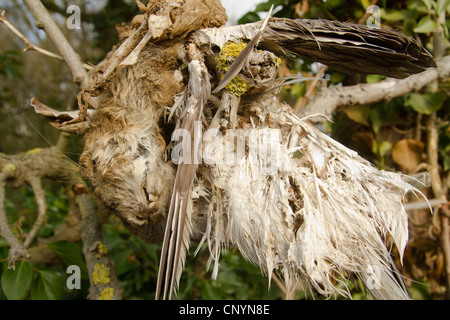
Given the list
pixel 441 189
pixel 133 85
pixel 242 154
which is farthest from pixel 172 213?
pixel 441 189

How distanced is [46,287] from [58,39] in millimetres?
726

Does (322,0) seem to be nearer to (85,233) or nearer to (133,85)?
(133,85)

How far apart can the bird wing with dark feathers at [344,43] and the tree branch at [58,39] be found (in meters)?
0.59

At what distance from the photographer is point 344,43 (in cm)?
68

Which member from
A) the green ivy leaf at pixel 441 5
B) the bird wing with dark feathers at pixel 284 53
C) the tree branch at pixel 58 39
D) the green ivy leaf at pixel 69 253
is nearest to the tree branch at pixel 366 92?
the green ivy leaf at pixel 441 5

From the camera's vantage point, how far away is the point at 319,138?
74cm

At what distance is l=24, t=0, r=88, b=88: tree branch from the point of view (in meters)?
0.94

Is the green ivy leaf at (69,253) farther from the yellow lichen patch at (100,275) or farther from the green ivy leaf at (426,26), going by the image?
the green ivy leaf at (426,26)

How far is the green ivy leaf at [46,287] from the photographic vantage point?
3.08ft

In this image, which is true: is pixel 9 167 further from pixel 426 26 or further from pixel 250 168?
pixel 426 26

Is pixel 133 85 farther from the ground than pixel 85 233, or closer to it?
farther from the ground

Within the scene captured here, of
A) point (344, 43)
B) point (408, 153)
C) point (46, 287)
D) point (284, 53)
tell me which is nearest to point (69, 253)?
point (46, 287)
